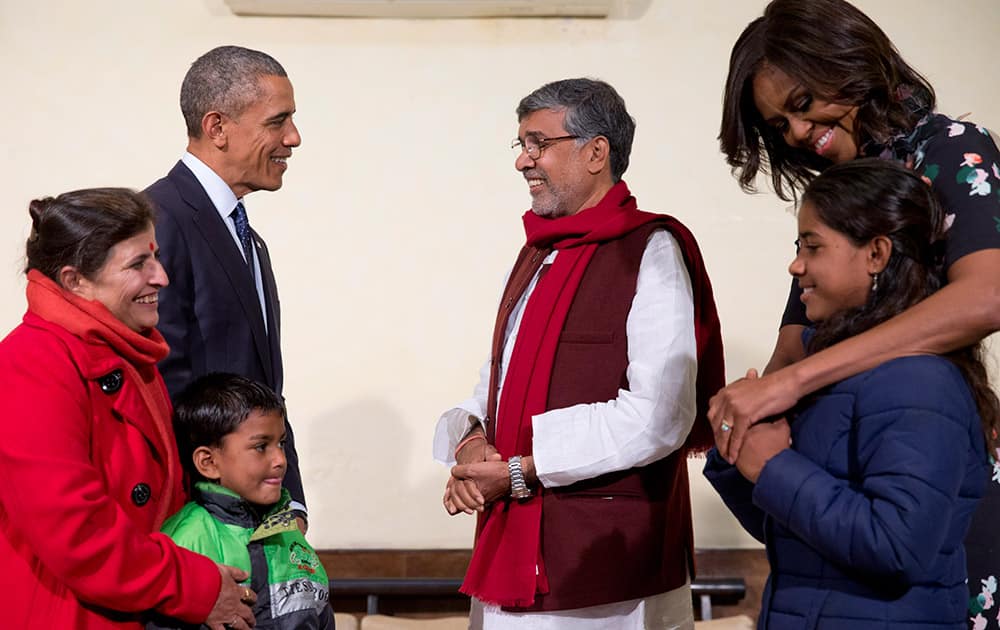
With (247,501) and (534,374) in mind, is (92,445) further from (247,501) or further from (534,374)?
(534,374)

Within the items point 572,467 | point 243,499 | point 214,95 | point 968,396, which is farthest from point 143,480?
point 968,396

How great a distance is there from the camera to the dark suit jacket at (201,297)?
2254 millimetres

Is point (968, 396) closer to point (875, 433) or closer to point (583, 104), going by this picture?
point (875, 433)

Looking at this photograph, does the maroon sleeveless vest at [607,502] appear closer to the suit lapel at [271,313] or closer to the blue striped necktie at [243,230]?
the suit lapel at [271,313]

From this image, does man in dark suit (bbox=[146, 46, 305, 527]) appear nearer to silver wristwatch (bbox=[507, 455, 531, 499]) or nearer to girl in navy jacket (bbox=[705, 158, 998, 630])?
silver wristwatch (bbox=[507, 455, 531, 499])

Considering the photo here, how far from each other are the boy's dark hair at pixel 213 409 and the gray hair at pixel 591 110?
953mm

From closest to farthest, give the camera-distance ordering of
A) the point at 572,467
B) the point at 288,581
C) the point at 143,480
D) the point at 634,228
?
the point at 143,480 < the point at 288,581 < the point at 572,467 < the point at 634,228

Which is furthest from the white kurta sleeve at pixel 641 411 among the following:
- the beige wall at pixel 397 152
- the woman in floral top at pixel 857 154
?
the beige wall at pixel 397 152

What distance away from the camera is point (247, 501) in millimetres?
2055

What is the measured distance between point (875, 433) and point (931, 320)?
0.19 m

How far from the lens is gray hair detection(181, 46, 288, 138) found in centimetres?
255

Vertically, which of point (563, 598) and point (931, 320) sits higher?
point (931, 320)

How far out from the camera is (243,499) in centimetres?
Result: 205

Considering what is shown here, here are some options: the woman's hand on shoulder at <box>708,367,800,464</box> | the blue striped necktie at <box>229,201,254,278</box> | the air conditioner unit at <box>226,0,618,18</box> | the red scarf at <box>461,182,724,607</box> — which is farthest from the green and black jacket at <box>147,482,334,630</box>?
the air conditioner unit at <box>226,0,618,18</box>
